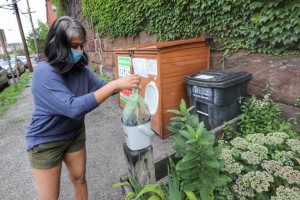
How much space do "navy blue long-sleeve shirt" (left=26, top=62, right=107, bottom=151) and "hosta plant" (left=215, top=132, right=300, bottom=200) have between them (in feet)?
3.52

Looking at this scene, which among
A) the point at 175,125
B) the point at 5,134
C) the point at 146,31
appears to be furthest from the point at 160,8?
the point at 5,134

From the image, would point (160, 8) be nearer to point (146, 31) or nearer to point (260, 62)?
point (146, 31)

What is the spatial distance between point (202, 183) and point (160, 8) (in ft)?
12.3

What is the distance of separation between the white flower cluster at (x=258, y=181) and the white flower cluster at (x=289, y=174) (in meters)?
0.07

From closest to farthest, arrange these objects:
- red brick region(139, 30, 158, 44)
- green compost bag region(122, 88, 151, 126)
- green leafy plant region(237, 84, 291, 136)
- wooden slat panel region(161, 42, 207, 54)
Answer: green compost bag region(122, 88, 151, 126), green leafy plant region(237, 84, 291, 136), wooden slat panel region(161, 42, 207, 54), red brick region(139, 30, 158, 44)

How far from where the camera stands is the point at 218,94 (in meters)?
2.27

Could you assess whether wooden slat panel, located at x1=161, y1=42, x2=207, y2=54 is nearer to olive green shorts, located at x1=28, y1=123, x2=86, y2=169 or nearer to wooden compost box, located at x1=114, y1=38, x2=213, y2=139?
wooden compost box, located at x1=114, y1=38, x2=213, y2=139

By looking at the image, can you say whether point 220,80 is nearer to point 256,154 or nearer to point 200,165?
point 256,154

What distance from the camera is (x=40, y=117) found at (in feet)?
Answer: 4.42

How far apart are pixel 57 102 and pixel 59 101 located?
0.8 inches

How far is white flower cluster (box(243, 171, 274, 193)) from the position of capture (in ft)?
3.15

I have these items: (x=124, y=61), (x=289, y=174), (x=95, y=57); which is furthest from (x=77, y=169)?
(x=95, y=57)

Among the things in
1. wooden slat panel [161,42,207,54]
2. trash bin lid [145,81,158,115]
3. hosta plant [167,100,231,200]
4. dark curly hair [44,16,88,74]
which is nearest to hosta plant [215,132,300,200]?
hosta plant [167,100,231,200]

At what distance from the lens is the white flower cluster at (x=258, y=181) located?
0.96m
